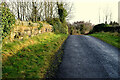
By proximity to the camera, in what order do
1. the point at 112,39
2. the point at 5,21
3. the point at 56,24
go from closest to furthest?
the point at 5,21 → the point at 112,39 → the point at 56,24

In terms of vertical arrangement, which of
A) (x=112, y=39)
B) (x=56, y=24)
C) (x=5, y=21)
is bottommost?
(x=112, y=39)

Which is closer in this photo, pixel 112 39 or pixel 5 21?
pixel 5 21

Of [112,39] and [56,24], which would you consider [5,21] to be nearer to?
[112,39]

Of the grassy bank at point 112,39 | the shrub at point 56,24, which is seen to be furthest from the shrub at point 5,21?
the shrub at point 56,24

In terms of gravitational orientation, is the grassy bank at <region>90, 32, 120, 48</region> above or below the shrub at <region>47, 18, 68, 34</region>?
below

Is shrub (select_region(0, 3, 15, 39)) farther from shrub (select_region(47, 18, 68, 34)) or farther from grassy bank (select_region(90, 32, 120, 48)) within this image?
shrub (select_region(47, 18, 68, 34))

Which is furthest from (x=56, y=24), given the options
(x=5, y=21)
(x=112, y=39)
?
(x=5, y=21)

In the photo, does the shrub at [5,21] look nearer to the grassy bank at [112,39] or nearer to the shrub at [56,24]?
the grassy bank at [112,39]

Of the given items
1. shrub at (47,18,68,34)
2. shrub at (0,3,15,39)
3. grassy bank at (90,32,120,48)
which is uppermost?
shrub at (47,18,68,34)

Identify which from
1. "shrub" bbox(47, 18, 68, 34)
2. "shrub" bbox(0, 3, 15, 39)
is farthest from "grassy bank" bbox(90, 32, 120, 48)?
"shrub" bbox(0, 3, 15, 39)

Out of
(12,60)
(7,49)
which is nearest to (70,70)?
(12,60)

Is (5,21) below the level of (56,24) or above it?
below

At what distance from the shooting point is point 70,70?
155 inches

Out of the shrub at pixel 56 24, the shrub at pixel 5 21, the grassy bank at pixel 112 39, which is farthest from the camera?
the shrub at pixel 56 24
